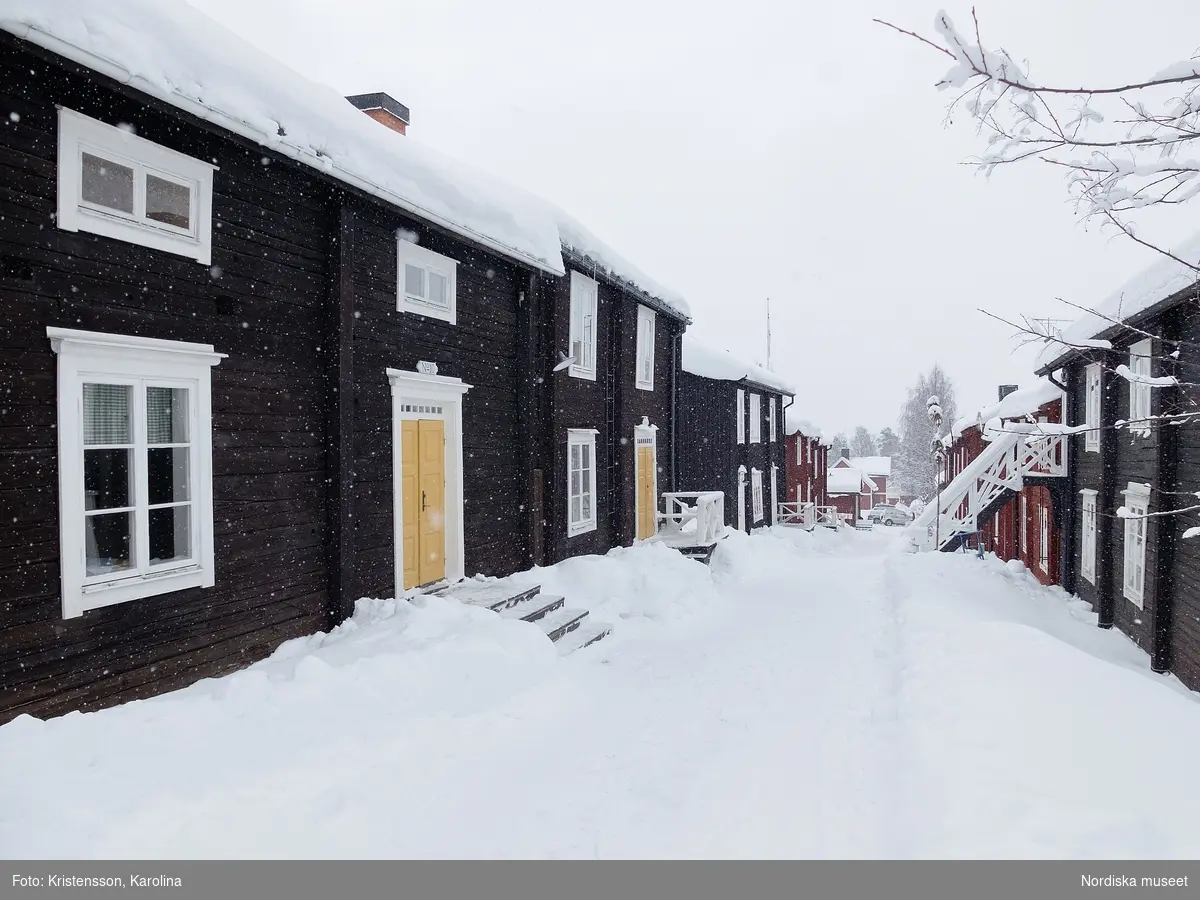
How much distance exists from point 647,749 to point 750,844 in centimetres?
155

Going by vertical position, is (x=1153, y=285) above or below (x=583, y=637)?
above

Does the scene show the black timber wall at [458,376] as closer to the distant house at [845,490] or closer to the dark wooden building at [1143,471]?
the dark wooden building at [1143,471]

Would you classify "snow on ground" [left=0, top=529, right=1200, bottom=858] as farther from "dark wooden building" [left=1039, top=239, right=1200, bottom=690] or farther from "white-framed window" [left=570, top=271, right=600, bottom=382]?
"white-framed window" [left=570, top=271, right=600, bottom=382]

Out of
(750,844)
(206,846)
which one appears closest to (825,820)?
(750,844)

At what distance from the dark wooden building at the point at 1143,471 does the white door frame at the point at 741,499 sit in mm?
10254

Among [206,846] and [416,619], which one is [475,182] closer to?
[416,619]

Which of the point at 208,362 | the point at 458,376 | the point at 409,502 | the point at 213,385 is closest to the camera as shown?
the point at 208,362

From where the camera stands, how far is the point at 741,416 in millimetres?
24312

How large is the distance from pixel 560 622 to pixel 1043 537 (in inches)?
592

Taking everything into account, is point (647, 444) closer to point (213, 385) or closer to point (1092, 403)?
point (1092, 403)

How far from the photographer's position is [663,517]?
55.3 feet

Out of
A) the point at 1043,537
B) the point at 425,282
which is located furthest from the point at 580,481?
the point at 1043,537

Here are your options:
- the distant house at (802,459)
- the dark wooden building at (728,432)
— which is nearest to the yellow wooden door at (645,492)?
the dark wooden building at (728,432)

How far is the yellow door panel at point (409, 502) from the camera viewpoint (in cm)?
828
